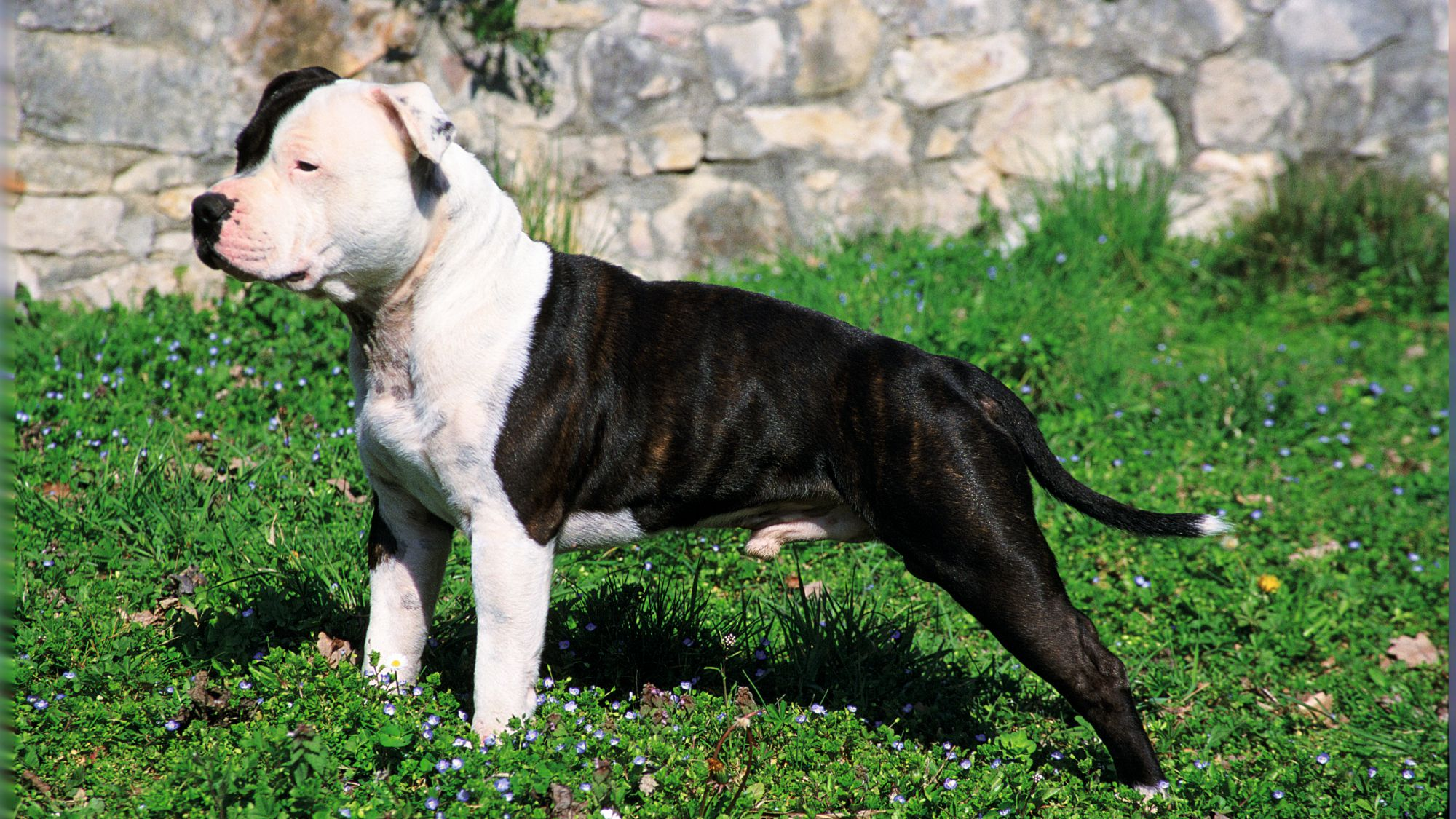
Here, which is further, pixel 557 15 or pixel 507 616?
pixel 557 15

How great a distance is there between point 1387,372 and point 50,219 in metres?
6.80

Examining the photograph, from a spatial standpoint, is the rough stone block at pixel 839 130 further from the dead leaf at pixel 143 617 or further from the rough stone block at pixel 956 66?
the dead leaf at pixel 143 617

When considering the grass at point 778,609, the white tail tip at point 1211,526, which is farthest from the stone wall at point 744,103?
the white tail tip at point 1211,526

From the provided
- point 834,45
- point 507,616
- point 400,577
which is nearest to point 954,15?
point 834,45

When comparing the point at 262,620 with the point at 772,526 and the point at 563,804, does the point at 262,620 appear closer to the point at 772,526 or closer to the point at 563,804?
the point at 563,804

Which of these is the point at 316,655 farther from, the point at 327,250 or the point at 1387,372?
the point at 1387,372

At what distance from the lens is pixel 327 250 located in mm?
2682

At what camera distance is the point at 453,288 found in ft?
9.46

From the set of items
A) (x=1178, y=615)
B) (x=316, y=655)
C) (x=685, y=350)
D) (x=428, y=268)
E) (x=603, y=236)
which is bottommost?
(x=1178, y=615)

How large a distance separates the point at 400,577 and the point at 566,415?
27.3 inches

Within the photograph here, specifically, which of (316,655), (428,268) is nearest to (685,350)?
(428,268)

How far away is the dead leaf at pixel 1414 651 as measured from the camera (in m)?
4.40

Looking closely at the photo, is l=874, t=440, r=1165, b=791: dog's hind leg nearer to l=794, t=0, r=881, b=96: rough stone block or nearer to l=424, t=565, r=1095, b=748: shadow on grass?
l=424, t=565, r=1095, b=748: shadow on grass

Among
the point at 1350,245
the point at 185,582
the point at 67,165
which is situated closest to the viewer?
the point at 185,582
